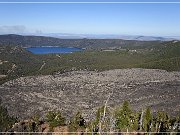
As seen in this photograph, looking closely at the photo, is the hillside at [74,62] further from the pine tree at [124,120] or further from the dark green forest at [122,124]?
the pine tree at [124,120]

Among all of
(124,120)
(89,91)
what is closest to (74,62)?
(89,91)

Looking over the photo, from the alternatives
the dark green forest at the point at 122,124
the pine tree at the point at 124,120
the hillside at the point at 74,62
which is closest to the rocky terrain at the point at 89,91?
the hillside at the point at 74,62

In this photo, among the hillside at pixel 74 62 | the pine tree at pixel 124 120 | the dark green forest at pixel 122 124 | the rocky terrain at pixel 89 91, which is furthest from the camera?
the hillside at pixel 74 62

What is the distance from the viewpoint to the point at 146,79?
115812mm

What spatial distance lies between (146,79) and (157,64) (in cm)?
2447

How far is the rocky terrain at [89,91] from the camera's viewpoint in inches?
3108

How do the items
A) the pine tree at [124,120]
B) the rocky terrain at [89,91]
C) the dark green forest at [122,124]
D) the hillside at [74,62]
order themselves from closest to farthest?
1. the dark green forest at [122,124]
2. the pine tree at [124,120]
3. the rocky terrain at [89,91]
4. the hillside at [74,62]

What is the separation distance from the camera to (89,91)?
98.6 metres

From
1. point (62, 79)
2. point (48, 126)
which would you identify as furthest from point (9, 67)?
point (48, 126)

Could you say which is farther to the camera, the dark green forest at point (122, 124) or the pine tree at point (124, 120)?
the pine tree at point (124, 120)

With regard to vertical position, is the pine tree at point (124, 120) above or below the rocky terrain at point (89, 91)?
above

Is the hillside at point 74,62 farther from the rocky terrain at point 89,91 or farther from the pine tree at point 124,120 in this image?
the pine tree at point 124,120

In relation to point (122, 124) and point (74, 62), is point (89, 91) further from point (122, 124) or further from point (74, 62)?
point (74, 62)

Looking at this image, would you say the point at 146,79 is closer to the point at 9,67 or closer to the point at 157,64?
the point at 157,64
